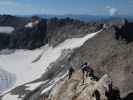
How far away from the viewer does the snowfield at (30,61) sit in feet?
327

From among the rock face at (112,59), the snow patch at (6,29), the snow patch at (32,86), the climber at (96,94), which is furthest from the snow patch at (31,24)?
the climber at (96,94)

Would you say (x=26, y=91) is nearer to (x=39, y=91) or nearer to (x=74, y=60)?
(x=39, y=91)

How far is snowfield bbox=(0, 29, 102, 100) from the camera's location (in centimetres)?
9964

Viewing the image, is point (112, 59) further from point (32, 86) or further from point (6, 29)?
point (6, 29)

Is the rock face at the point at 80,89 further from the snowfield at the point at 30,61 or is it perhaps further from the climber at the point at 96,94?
the snowfield at the point at 30,61

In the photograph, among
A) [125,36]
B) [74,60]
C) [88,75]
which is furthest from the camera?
[74,60]

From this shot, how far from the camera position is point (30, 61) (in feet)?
423

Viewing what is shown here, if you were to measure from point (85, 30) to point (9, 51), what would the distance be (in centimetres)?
4947

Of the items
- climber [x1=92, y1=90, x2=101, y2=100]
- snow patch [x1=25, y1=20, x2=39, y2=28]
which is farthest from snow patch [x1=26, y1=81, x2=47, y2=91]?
snow patch [x1=25, y1=20, x2=39, y2=28]

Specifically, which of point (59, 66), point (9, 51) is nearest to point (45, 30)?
point (9, 51)

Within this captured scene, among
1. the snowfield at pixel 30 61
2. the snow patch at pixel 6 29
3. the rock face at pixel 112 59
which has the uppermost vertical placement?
the rock face at pixel 112 59

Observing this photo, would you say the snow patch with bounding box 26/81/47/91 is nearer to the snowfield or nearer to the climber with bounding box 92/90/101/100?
the snowfield

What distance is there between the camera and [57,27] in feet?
513

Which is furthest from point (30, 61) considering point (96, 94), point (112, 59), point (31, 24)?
point (96, 94)
